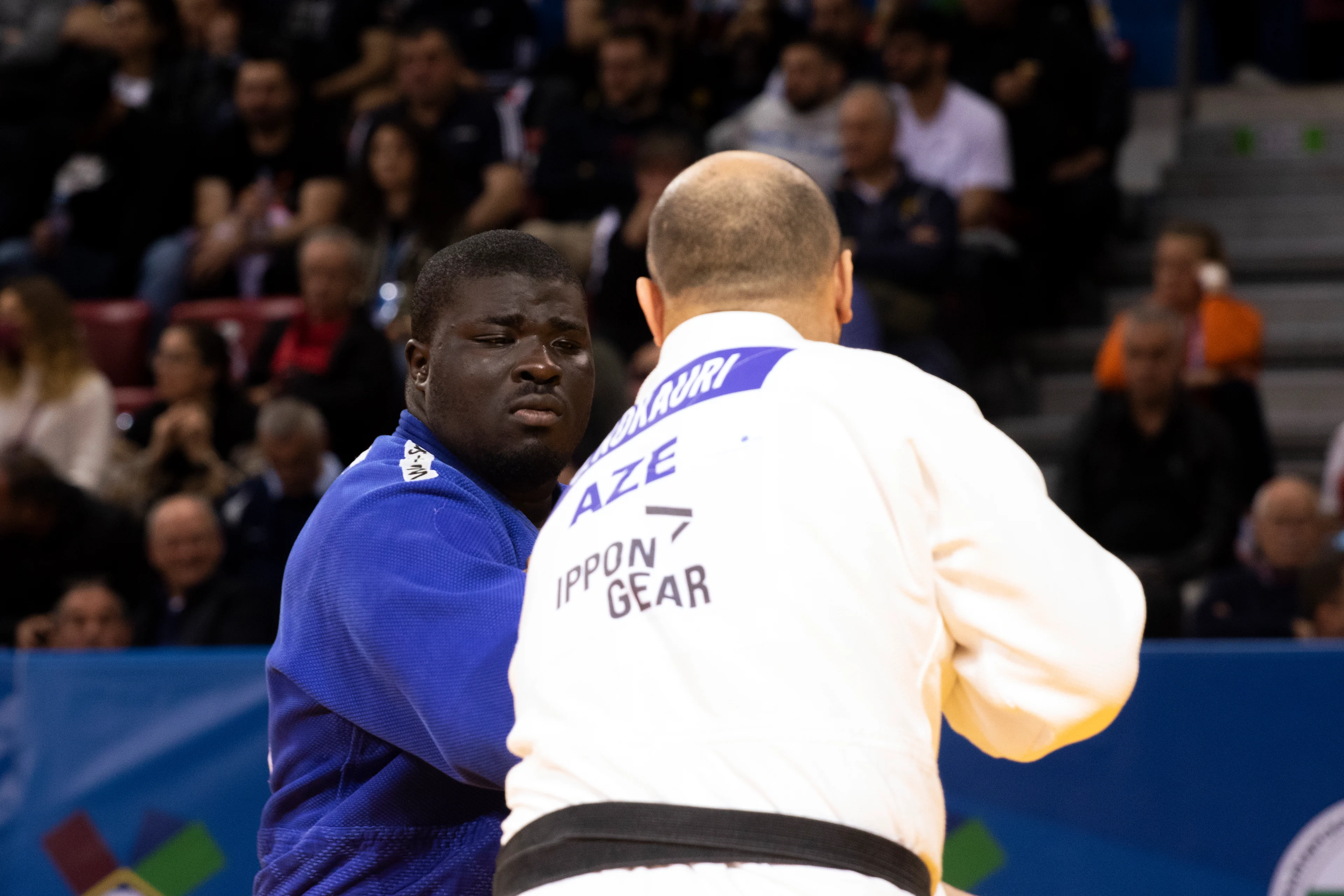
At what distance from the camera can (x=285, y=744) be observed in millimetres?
2543

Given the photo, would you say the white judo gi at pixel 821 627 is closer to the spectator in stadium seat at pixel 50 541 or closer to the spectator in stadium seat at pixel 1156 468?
the spectator in stadium seat at pixel 1156 468

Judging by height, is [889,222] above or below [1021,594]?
below

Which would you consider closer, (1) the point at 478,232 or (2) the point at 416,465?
(2) the point at 416,465

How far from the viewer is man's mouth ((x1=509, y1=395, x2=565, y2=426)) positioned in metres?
2.60

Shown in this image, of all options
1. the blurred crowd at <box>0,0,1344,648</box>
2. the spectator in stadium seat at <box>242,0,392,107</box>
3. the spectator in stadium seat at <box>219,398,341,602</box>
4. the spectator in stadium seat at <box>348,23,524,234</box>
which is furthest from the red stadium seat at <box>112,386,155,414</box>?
the spectator in stadium seat at <box>242,0,392,107</box>

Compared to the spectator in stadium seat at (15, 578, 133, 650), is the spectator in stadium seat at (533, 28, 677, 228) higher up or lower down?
higher up

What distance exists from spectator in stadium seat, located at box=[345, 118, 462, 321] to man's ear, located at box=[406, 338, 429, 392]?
5.50 metres

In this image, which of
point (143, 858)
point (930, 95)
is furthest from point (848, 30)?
point (143, 858)

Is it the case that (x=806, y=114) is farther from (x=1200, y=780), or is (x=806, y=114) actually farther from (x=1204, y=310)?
(x=1200, y=780)

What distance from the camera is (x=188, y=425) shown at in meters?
7.53

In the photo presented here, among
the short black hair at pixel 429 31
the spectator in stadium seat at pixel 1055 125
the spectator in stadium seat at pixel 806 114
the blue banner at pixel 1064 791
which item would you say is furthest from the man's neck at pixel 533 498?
the short black hair at pixel 429 31

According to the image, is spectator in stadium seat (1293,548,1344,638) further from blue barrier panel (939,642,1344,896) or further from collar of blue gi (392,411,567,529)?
collar of blue gi (392,411,567,529)

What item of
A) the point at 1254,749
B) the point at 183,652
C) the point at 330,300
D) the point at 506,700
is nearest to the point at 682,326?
the point at 506,700

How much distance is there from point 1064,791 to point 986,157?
4605 millimetres
